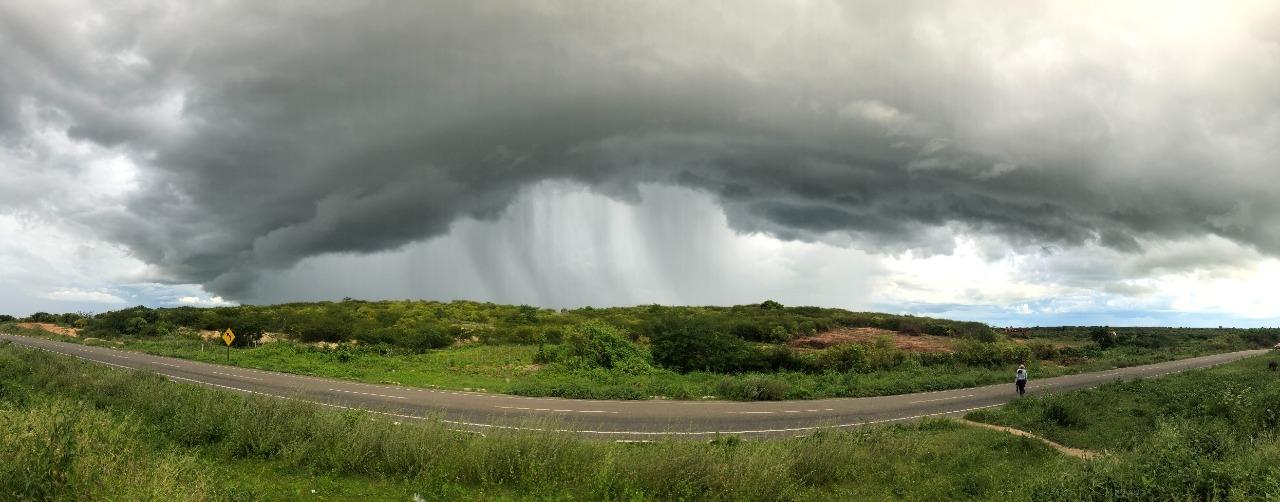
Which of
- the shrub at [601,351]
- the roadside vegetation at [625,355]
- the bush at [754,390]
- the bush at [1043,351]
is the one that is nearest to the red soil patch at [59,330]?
the roadside vegetation at [625,355]

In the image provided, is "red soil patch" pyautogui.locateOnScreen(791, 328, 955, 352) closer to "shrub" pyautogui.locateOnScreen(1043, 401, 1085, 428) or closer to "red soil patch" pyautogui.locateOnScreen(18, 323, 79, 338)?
"shrub" pyautogui.locateOnScreen(1043, 401, 1085, 428)

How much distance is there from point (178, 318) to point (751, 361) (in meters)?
74.9

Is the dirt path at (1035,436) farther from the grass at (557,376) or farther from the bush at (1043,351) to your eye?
the bush at (1043,351)

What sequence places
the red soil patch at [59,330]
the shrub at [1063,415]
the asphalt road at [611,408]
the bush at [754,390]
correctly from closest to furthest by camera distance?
the asphalt road at [611,408] < the shrub at [1063,415] < the bush at [754,390] < the red soil patch at [59,330]

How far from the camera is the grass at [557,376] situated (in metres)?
30.9

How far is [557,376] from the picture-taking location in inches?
1396

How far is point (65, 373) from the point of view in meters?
22.3

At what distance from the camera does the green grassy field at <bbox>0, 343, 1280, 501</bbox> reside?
888cm

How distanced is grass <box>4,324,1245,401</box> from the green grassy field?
1452cm

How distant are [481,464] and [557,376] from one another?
962 inches

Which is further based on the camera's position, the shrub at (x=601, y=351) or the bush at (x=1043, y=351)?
the bush at (x=1043, y=351)

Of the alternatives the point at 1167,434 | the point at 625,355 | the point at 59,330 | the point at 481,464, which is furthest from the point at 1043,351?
the point at 59,330

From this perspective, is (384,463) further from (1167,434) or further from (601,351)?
(601,351)

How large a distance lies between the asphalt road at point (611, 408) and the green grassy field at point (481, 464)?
4.73 metres
